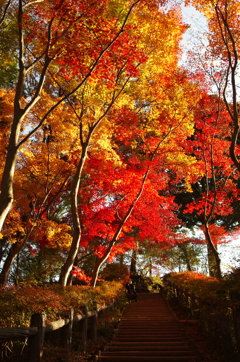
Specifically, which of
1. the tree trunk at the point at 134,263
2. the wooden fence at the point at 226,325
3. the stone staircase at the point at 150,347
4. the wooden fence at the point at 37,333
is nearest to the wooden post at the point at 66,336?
the wooden fence at the point at 37,333

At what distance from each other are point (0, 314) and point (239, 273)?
381 centimetres

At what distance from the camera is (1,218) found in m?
5.06

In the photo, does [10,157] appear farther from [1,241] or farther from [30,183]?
[1,241]

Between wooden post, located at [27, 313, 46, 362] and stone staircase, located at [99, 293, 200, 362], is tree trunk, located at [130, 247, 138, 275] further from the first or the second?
wooden post, located at [27, 313, 46, 362]

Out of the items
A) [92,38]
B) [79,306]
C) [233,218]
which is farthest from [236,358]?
[233,218]

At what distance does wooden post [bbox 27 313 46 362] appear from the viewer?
10.6 ft

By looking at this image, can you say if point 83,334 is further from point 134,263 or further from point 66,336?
point 134,263

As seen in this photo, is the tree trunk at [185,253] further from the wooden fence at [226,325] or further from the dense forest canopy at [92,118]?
the wooden fence at [226,325]

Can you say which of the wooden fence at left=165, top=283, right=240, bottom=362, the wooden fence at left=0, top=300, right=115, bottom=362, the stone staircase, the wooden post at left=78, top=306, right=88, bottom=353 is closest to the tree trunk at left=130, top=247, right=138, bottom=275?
the stone staircase

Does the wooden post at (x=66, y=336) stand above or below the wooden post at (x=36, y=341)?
below

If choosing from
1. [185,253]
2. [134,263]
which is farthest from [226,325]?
[134,263]

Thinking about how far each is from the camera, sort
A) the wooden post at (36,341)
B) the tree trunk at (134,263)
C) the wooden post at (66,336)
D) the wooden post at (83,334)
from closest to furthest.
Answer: the wooden post at (36,341)
the wooden post at (66,336)
the wooden post at (83,334)
the tree trunk at (134,263)

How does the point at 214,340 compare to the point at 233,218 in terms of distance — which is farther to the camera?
the point at 233,218

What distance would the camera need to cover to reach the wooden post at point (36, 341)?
322cm
